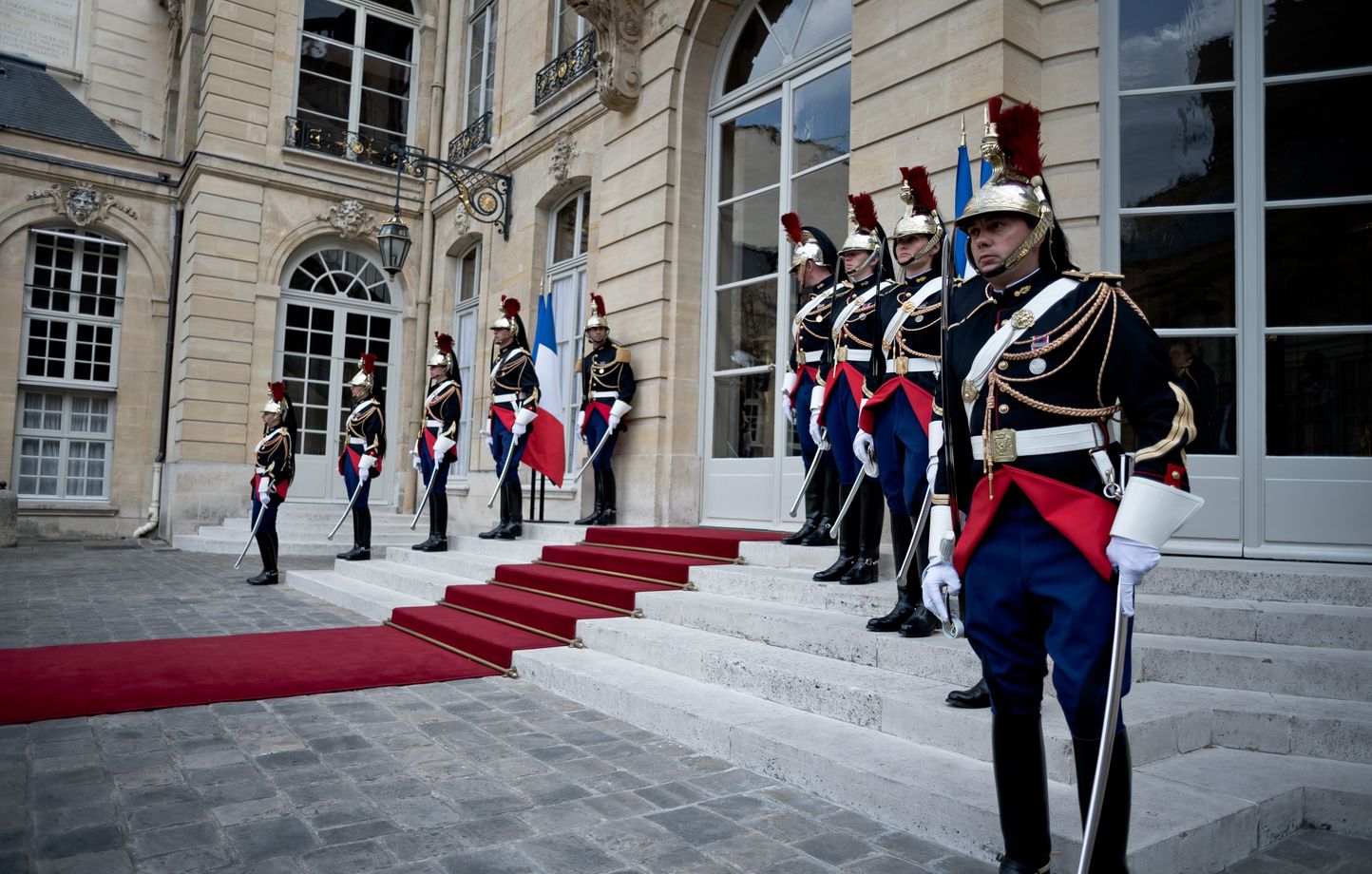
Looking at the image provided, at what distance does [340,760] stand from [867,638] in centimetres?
224

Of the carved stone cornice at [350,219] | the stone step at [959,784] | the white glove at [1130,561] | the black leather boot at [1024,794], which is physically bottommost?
the stone step at [959,784]

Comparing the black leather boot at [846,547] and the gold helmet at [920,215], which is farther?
the black leather boot at [846,547]

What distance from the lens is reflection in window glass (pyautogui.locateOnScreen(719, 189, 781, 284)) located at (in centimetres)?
786

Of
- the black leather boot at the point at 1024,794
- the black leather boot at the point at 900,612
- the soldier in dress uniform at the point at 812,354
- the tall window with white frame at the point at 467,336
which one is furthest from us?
the tall window with white frame at the point at 467,336

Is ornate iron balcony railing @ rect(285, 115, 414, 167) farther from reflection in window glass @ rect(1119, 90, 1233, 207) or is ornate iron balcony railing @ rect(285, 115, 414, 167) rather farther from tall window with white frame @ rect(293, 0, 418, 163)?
reflection in window glass @ rect(1119, 90, 1233, 207)

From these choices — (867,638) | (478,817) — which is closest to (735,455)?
(867,638)

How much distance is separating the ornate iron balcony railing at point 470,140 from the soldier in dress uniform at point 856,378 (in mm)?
8492

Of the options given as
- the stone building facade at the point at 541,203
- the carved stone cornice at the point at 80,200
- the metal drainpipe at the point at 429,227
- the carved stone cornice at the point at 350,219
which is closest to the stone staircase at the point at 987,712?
the stone building facade at the point at 541,203

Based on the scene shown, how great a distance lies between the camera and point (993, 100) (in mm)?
2803

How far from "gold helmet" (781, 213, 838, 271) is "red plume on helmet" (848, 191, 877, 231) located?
54 cm

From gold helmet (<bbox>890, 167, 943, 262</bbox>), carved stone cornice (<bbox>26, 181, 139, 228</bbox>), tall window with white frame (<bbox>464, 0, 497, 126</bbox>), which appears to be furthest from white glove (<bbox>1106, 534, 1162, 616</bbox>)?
carved stone cornice (<bbox>26, 181, 139, 228</bbox>)

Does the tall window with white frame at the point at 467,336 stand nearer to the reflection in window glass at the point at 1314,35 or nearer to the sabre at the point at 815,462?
the sabre at the point at 815,462

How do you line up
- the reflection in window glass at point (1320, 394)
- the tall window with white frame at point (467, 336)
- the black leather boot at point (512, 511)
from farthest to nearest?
the tall window with white frame at point (467, 336), the black leather boot at point (512, 511), the reflection in window glass at point (1320, 394)

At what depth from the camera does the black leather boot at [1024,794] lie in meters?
2.30
